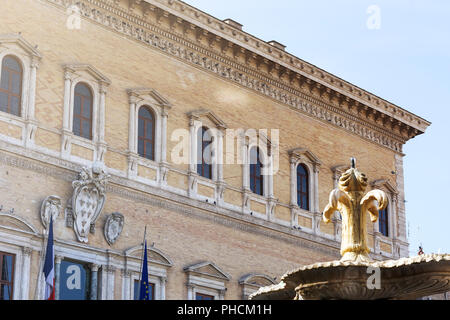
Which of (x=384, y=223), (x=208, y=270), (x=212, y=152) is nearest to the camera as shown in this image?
(x=208, y=270)

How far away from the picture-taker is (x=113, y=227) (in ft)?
56.5

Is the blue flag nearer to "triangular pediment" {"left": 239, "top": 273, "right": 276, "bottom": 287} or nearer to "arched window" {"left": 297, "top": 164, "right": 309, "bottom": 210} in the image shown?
"triangular pediment" {"left": 239, "top": 273, "right": 276, "bottom": 287}

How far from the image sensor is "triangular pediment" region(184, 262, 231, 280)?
60.6ft

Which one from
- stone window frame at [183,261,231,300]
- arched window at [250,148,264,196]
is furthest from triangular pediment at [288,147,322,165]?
stone window frame at [183,261,231,300]

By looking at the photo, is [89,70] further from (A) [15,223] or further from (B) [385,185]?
(B) [385,185]

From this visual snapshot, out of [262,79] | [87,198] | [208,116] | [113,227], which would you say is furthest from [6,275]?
[262,79]

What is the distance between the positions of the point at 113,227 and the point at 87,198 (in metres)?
0.75

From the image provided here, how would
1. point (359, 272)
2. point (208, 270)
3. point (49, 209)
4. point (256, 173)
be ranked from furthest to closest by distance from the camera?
1. point (256, 173)
2. point (208, 270)
3. point (49, 209)
4. point (359, 272)

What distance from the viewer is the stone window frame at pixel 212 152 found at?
19.1 metres

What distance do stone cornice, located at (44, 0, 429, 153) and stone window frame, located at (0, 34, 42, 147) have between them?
1221 millimetres

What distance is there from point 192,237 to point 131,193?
5.48 ft

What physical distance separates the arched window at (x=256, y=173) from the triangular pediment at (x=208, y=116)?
1.08 metres

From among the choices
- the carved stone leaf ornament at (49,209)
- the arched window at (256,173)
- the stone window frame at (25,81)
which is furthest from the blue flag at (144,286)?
the arched window at (256,173)
